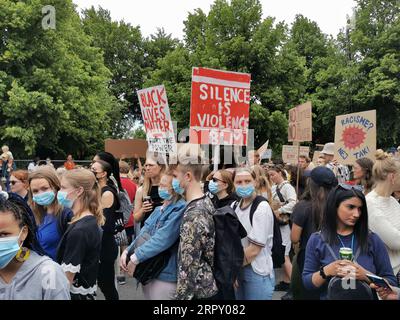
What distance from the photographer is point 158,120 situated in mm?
7027

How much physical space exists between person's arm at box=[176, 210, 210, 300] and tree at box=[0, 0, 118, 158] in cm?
2321

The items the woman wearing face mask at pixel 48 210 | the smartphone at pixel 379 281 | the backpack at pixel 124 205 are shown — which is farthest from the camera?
the backpack at pixel 124 205

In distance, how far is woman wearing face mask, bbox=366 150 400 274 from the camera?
3.48 meters

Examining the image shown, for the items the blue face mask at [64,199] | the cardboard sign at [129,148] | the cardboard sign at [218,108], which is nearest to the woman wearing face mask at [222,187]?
the cardboard sign at [218,108]

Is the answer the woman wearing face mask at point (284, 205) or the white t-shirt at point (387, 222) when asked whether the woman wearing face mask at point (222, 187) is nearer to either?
the woman wearing face mask at point (284, 205)

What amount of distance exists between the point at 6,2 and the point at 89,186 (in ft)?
81.0

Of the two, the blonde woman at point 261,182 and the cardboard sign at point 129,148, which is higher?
the cardboard sign at point 129,148

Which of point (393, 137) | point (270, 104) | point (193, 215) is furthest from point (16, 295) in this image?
point (393, 137)

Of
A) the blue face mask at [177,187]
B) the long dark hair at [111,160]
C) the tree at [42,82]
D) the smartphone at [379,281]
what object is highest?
the tree at [42,82]

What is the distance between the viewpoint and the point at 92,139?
34281 millimetres

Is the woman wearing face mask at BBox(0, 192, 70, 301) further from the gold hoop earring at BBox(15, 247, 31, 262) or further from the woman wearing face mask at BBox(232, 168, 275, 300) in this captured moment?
the woman wearing face mask at BBox(232, 168, 275, 300)

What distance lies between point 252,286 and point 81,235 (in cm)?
167

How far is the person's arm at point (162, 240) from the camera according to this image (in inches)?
129

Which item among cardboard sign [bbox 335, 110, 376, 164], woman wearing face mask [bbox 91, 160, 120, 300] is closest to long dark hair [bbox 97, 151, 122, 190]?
woman wearing face mask [bbox 91, 160, 120, 300]
